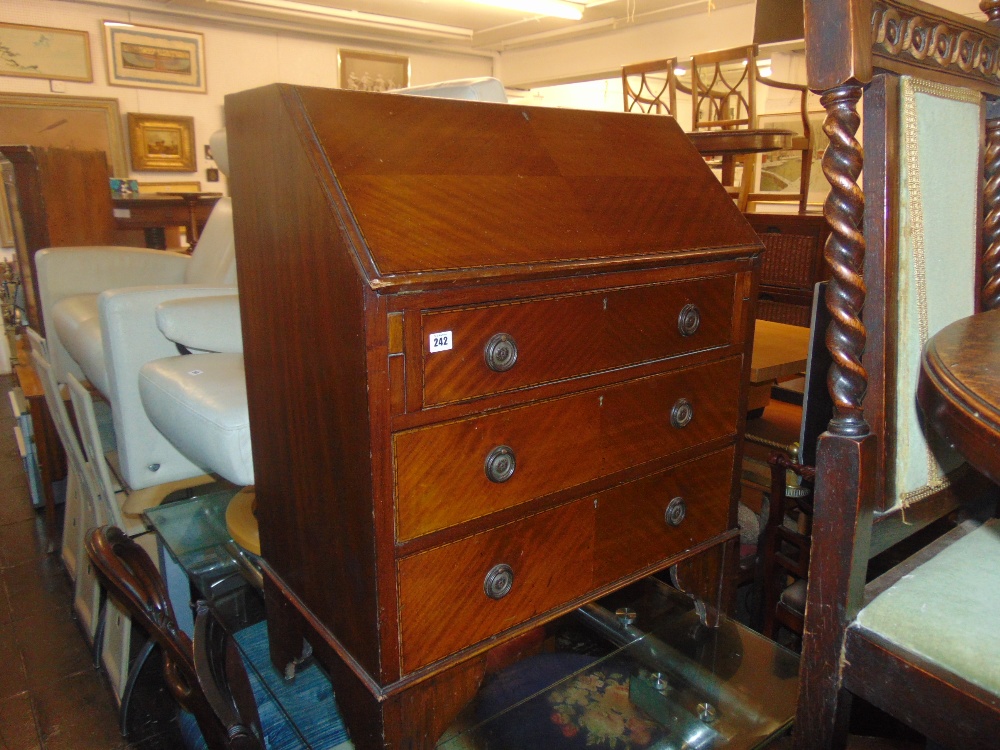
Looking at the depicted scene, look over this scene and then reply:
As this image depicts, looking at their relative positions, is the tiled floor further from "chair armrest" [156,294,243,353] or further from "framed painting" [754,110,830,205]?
"framed painting" [754,110,830,205]

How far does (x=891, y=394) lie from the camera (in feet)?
2.93

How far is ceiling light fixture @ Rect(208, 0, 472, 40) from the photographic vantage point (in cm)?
684

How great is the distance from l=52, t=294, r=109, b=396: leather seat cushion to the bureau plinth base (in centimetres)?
139

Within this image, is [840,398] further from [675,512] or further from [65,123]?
[65,123]

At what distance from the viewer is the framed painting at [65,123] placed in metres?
6.19

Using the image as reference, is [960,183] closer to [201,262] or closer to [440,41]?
[201,262]

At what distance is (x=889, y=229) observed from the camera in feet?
2.83

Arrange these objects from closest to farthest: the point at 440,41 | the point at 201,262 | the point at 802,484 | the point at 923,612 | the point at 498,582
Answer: the point at 923,612 < the point at 498,582 < the point at 802,484 < the point at 201,262 < the point at 440,41

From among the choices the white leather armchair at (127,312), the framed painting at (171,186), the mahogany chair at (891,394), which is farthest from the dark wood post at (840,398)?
the framed painting at (171,186)

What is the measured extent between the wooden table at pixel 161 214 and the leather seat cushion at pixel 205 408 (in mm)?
3093

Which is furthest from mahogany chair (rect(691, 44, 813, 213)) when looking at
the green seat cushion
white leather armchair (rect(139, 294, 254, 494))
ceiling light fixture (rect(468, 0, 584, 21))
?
the green seat cushion

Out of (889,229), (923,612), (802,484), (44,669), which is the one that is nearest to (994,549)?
(923,612)

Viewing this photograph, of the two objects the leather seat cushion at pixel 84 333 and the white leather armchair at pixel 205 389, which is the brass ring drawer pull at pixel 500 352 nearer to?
the white leather armchair at pixel 205 389

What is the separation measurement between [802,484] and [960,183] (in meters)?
1.20
